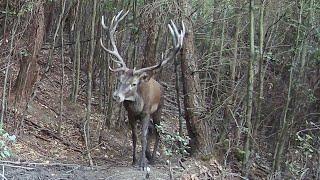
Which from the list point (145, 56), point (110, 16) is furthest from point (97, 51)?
point (145, 56)

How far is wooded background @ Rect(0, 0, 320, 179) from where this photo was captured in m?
9.27

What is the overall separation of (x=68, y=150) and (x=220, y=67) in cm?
342

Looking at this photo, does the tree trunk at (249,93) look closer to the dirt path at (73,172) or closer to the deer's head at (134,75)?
the deer's head at (134,75)

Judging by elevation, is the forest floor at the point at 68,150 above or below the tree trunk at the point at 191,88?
below

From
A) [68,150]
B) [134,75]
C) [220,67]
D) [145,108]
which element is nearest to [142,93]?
[145,108]

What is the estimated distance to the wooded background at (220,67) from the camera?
9273 mm

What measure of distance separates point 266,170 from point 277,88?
2.06 m

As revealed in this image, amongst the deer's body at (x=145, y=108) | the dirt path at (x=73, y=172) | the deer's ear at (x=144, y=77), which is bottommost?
the dirt path at (x=73, y=172)

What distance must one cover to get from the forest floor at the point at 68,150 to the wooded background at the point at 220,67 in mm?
247

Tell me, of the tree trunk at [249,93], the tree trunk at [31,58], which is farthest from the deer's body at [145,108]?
the tree trunk at [31,58]

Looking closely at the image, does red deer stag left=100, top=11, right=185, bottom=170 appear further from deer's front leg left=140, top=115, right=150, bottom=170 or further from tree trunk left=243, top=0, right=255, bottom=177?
tree trunk left=243, top=0, right=255, bottom=177

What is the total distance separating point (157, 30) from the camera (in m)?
10.7

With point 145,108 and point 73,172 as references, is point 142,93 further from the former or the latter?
point 73,172

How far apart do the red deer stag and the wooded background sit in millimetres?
450
